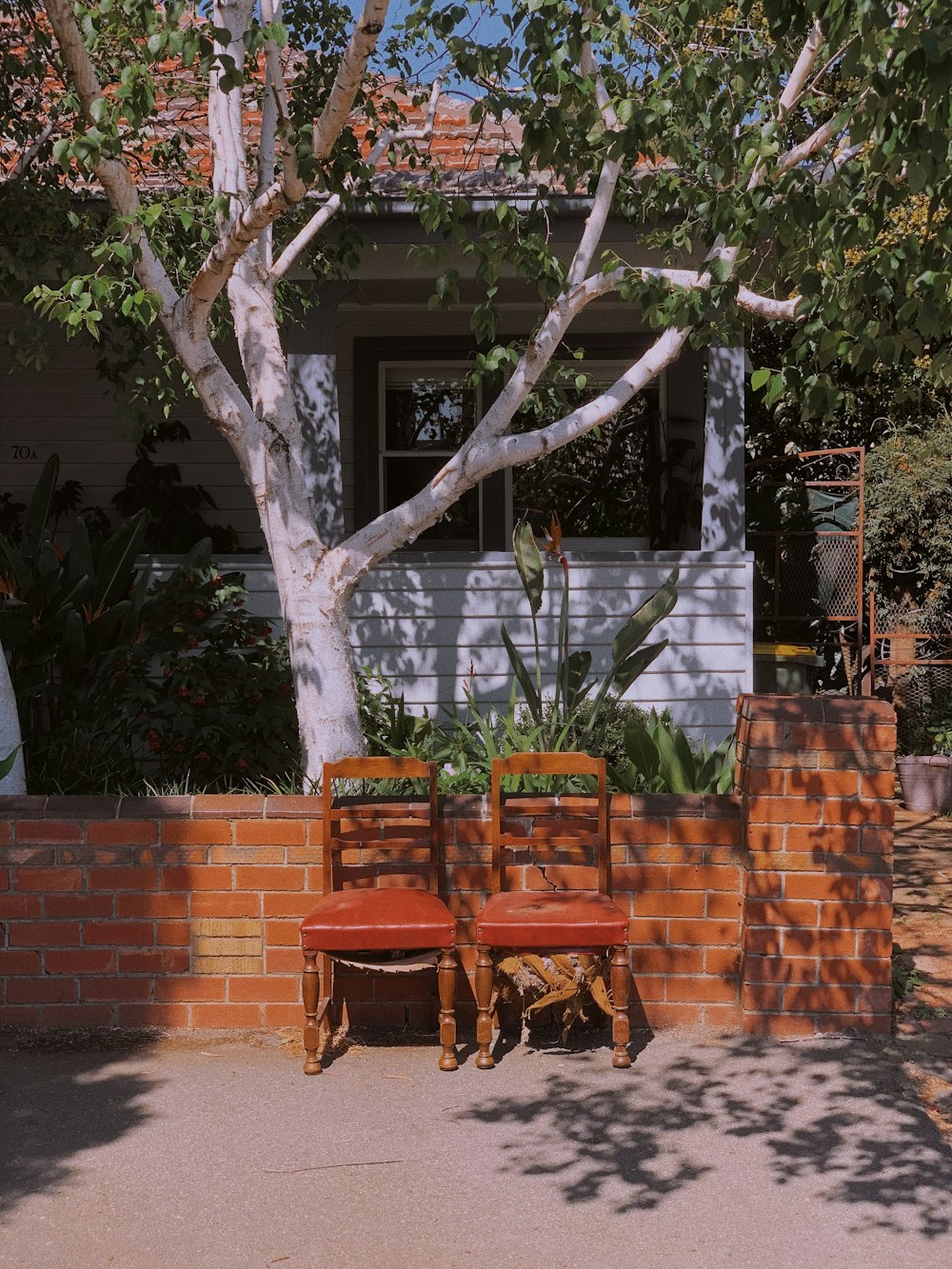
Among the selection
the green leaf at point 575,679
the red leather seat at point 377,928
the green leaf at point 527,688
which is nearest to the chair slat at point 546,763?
the red leather seat at point 377,928

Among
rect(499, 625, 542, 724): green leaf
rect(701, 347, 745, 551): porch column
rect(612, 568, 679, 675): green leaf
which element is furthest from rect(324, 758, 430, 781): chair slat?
rect(701, 347, 745, 551): porch column

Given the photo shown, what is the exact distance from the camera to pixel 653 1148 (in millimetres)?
4336

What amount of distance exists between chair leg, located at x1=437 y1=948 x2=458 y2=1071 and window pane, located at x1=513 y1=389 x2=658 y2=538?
6947 millimetres

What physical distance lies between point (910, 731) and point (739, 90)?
673 cm

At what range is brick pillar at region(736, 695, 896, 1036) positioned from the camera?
531cm

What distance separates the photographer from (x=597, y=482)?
11750 millimetres

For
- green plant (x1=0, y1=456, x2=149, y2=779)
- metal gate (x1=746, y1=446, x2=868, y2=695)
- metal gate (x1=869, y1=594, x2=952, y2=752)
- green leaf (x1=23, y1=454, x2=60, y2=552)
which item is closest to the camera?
green plant (x1=0, y1=456, x2=149, y2=779)

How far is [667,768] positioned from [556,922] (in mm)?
1444

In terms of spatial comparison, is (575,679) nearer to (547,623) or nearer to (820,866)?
(547,623)

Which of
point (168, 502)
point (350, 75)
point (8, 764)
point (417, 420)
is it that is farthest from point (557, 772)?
point (417, 420)

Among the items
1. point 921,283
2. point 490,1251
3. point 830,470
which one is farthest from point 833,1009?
point 830,470

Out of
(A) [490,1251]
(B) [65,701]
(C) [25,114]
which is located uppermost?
(C) [25,114]

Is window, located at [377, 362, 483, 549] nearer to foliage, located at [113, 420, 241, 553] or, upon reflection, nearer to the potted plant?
foliage, located at [113, 420, 241, 553]

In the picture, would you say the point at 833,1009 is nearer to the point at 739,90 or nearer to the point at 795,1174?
the point at 795,1174
